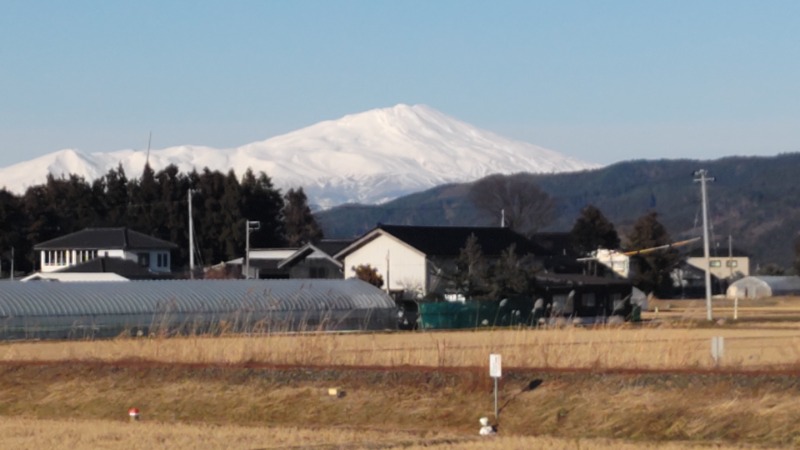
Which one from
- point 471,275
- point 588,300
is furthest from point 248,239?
point 588,300

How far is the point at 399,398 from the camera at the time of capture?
18.8 m

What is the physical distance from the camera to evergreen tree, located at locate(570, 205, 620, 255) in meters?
98.7

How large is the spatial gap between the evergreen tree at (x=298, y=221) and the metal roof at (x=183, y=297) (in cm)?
5871

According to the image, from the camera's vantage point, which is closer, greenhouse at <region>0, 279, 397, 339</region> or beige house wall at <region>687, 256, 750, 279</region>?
greenhouse at <region>0, 279, 397, 339</region>

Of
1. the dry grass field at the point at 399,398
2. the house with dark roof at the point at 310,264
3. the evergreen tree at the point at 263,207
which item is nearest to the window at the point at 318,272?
the house with dark roof at the point at 310,264

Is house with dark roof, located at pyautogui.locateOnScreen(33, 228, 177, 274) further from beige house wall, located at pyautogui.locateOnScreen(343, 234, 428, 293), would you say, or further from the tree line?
beige house wall, located at pyautogui.locateOnScreen(343, 234, 428, 293)

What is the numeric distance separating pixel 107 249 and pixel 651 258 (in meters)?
36.3

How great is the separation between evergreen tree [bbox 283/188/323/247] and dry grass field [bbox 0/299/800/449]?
285ft

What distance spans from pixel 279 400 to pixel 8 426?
12.5 ft

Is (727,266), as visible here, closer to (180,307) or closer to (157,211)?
(157,211)

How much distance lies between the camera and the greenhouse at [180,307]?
42219 mm

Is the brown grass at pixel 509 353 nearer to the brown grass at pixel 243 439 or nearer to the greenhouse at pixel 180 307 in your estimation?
the brown grass at pixel 243 439

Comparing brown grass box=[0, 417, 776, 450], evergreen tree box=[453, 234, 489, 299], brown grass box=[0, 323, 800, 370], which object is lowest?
brown grass box=[0, 417, 776, 450]

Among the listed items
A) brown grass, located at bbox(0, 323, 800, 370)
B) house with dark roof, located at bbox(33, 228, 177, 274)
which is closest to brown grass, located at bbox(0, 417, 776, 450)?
brown grass, located at bbox(0, 323, 800, 370)
